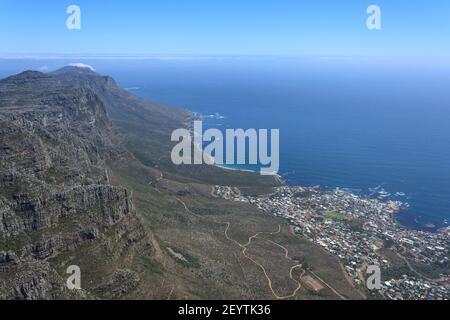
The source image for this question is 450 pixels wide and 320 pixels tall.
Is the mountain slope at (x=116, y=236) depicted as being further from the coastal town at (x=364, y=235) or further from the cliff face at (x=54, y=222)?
the coastal town at (x=364, y=235)

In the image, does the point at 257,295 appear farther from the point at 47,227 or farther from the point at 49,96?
the point at 49,96

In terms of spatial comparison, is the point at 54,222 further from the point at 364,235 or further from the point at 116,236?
the point at 364,235

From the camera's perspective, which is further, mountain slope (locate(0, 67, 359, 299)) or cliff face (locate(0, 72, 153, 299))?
mountain slope (locate(0, 67, 359, 299))

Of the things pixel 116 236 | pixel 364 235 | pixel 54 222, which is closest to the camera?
pixel 54 222

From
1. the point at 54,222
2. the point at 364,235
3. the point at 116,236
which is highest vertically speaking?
Result: the point at 54,222

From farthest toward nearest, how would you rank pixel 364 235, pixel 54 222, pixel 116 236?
pixel 364 235
pixel 116 236
pixel 54 222

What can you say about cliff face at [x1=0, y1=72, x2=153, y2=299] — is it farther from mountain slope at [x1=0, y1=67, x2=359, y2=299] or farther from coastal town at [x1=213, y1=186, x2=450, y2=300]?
coastal town at [x1=213, y1=186, x2=450, y2=300]

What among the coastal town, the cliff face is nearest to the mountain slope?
the cliff face

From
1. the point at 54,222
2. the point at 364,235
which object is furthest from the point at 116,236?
the point at 364,235

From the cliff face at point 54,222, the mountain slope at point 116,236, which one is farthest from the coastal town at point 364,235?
the cliff face at point 54,222
